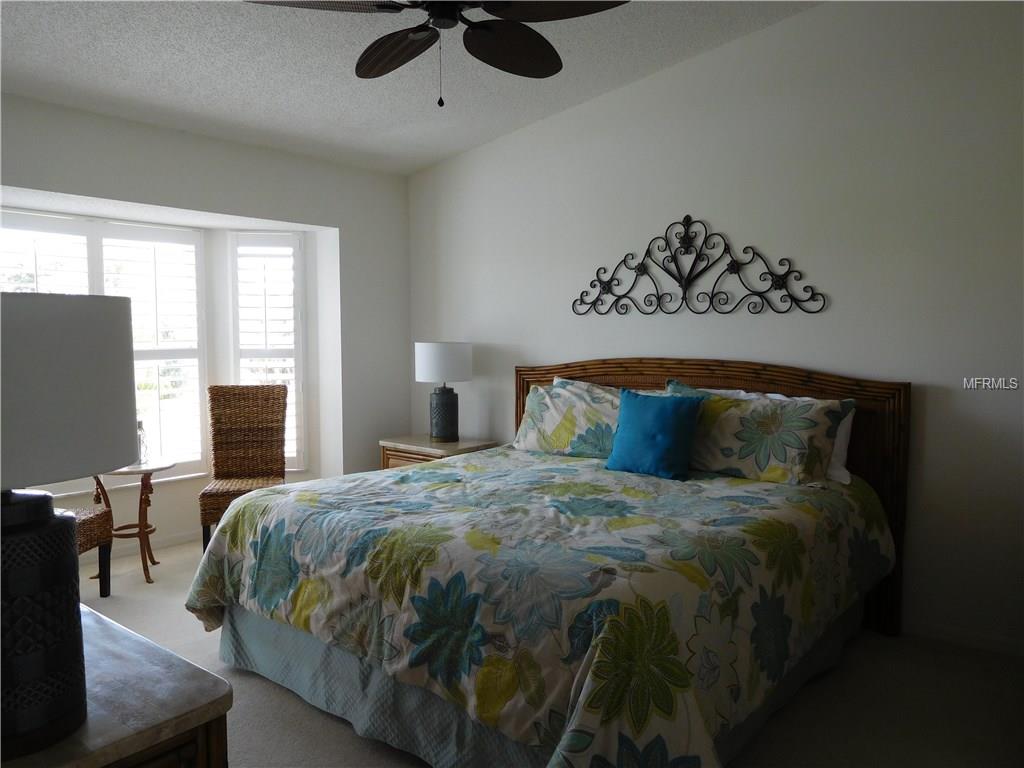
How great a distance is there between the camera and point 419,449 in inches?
174

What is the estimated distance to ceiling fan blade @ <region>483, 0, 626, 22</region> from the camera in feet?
6.97

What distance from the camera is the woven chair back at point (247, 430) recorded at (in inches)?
175

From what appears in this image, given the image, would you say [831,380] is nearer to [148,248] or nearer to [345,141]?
[345,141]

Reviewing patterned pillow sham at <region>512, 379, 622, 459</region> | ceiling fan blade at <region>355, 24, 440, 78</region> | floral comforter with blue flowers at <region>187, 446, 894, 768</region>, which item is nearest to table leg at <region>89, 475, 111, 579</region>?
floral comforter with blue flowers at <region>187, 446, 894, 768</region>

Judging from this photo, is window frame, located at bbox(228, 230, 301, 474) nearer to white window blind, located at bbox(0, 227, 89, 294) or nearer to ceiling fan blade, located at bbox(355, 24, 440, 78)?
white window blind, located at bbox(0, 227, 89, 294)

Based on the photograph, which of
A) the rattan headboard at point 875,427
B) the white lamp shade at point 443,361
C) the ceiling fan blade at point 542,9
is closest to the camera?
the ceiling fan blade at point 542,9

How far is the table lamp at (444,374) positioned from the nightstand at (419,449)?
0.33 ft

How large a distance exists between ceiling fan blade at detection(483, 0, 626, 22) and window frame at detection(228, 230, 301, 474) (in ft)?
10.3

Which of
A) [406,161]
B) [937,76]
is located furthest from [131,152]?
[937,76]

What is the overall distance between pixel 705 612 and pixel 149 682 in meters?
1.31

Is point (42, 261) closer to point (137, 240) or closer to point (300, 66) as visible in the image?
point (137, 240)

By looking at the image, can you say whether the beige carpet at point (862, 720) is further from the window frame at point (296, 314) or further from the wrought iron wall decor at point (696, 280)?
the window frame at point (296, 314)

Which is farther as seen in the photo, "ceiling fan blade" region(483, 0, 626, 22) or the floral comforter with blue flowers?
"ceiling fan blade" region(483, 0, 626, 22)

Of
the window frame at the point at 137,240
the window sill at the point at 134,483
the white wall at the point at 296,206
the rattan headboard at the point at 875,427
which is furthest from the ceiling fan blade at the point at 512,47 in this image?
the window sill at the point at 134,483
